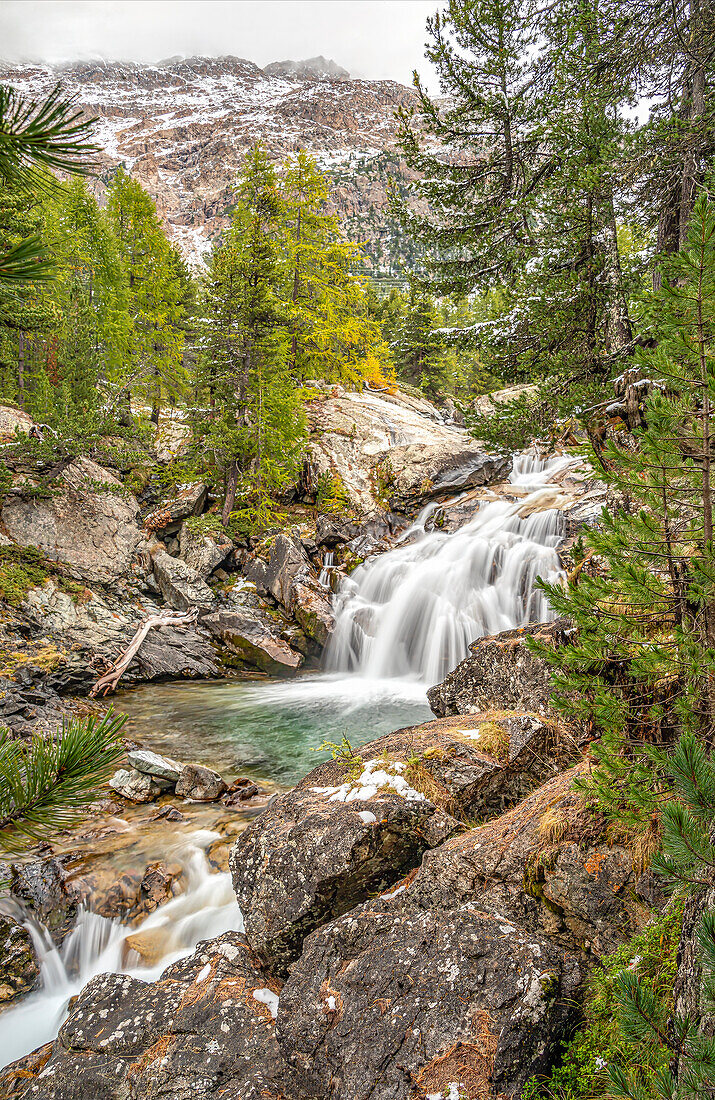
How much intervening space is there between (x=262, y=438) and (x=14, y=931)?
15155 millimetres

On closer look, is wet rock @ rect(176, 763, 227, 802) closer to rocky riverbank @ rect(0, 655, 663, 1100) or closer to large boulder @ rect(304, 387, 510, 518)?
rocky riverbank @ rect(0, 655, 663, 1100)

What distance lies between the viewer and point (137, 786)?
26.1ft

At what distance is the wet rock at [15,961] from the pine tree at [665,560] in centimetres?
584

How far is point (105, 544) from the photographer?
1577cm

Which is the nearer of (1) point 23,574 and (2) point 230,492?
(1) point 23,574

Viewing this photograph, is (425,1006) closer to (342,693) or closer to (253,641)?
(342,693)

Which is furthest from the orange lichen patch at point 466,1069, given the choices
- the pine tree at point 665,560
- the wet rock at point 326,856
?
the pine tree at point 665,560

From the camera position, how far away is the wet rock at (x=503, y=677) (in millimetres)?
5934

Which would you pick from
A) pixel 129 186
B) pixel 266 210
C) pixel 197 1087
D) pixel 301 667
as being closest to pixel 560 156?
pixel 197 1087

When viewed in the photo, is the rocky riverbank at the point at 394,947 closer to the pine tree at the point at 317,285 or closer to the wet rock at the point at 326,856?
the wet rock at the point at 326,856

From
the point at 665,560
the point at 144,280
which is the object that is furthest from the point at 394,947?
the point at 144,280

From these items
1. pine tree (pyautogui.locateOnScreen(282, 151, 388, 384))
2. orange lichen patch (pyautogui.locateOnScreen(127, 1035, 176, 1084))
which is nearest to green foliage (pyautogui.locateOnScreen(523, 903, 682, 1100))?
orange lichen patch (pyautogui.locateOnScreen(127, 1035, 176, 1084))

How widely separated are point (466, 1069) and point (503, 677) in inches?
148

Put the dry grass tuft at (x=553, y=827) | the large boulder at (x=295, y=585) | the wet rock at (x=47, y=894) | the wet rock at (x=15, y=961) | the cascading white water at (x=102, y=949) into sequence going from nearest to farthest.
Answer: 1. the dry grass tuft at (x=553, y=827)
2. the cascading white water at (x=102, y=949)
3. the wet rock at (x=15, y=961)
4. the wet rock at (x=47, y=894)
5. the large boulder at (x=295, y=585)
